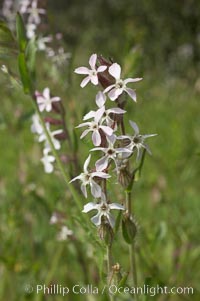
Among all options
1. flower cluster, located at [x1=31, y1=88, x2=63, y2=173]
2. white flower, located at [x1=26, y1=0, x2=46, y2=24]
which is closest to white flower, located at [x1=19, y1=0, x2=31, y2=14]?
white flower, located at [x1=26, y1=0, x2=46, y2=24]

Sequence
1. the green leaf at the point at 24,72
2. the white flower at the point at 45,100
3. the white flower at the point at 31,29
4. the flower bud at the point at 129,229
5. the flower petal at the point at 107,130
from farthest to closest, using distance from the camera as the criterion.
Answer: the white flower at the point at 31,29 → the white flower at the point at 45,100 → the green leaf at the point at 24,72 → the flower bud at the point at 129,229 → the flower petal at the point at 107,130

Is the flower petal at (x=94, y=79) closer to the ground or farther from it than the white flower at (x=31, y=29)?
closer to the ground

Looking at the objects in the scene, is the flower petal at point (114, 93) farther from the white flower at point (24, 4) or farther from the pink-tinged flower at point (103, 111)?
the white flower at point (24, 4)

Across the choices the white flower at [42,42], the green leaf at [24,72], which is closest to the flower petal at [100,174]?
the green leaf at [24,72]

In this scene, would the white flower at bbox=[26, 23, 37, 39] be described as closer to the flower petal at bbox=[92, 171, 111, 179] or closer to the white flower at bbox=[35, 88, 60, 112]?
the white flower at bbox=[35, 88, 60, 112]

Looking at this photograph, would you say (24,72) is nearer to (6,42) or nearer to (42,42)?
(6,42)

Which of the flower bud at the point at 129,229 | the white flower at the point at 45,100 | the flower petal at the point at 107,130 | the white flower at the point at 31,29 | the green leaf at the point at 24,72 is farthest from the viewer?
the white flower at the point at 31,29

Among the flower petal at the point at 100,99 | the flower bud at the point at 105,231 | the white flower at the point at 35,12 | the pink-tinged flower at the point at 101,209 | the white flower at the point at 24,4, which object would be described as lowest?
the flower bud at the point at 105,231
